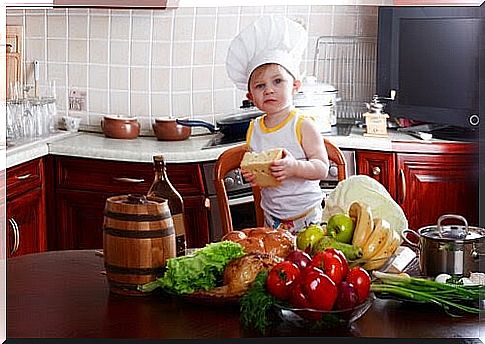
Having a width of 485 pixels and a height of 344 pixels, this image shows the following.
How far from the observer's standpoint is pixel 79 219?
391cm

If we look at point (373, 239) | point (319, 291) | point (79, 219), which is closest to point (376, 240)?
point (373, 239)

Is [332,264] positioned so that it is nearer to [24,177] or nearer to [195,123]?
[24,177]

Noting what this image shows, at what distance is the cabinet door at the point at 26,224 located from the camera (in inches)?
144

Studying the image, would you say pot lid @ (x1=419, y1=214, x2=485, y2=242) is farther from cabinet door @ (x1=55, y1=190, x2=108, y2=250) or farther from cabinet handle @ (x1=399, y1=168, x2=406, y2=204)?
cabinet door @ (x1=55, y1=190, x2=108, y2=250)

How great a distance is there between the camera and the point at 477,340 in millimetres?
1927

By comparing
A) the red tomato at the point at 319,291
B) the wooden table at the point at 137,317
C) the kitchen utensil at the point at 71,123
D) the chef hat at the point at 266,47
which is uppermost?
the chef hat at the point at 266,47

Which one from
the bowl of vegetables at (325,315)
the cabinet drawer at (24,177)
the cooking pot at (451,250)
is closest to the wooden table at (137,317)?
the bowl of vegetables at (325,315)

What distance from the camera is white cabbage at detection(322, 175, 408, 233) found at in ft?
8.46

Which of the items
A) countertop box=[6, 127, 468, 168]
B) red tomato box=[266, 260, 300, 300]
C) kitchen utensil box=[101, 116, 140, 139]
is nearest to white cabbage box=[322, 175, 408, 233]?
red tomato box=[266, 260, 300, 300]

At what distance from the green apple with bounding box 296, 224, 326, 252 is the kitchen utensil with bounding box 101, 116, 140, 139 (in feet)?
6.23

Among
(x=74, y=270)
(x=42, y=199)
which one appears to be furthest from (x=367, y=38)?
(x=74, y=270)

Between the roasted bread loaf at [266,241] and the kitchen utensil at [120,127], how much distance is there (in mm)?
1845

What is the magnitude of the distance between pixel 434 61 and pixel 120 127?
4.25ft

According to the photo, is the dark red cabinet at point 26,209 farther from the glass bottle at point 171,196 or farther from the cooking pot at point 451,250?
the cooking pot at point 451,250
